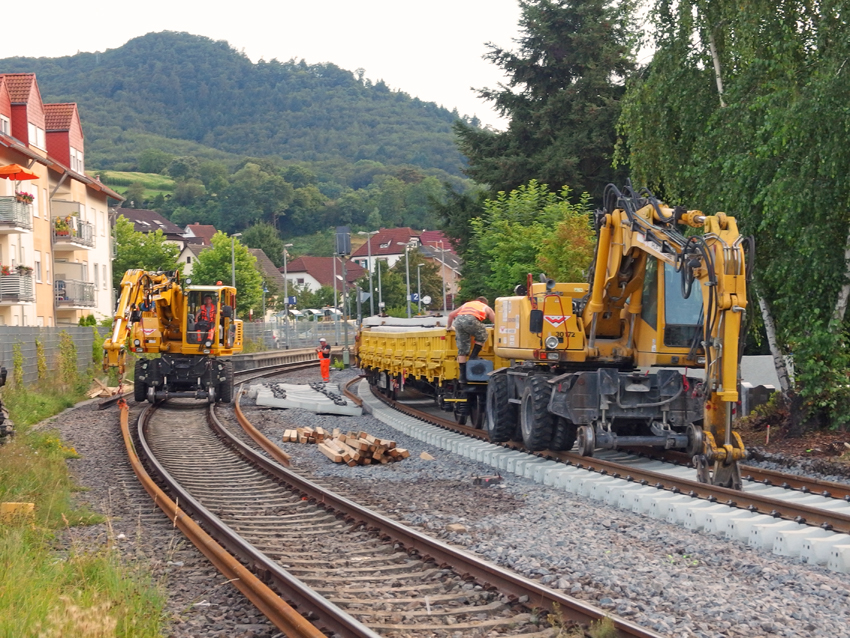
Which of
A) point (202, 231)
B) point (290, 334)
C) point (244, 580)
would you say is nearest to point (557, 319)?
point (244, 580)

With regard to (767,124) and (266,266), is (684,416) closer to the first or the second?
(767,124)

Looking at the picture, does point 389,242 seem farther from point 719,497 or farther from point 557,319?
point 719,497

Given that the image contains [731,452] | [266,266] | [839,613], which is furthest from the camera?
[266,266]

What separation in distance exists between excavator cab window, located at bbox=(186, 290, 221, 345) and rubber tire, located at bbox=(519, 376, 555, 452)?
1457 centimetres

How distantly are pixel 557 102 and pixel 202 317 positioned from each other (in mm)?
16145

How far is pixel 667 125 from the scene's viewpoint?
18.1 meters

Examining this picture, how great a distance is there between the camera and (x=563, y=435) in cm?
1477

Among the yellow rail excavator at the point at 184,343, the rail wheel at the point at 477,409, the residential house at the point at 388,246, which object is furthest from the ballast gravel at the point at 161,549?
the residential house at the point at 388,246

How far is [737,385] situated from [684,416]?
89.6 inches

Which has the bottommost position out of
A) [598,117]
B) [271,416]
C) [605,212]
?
[271,416]

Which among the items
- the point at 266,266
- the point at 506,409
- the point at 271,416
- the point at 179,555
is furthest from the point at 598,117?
the point at 266,266

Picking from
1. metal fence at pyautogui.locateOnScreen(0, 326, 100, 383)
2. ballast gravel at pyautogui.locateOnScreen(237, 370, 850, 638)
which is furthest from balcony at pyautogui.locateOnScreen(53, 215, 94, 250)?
ballast gravel at pyautogui.locateOnScreen(237, 370, 850, 638)

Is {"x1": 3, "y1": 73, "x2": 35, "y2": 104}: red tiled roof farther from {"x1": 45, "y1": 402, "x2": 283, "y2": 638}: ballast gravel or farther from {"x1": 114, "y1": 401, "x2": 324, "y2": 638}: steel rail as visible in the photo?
{"x1": 114, "y1": 401, "x2": 324, "y2": 638}: steel rail

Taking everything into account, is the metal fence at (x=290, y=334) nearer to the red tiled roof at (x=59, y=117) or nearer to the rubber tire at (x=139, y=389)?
the red tiled roof at (x=59, y=117)
